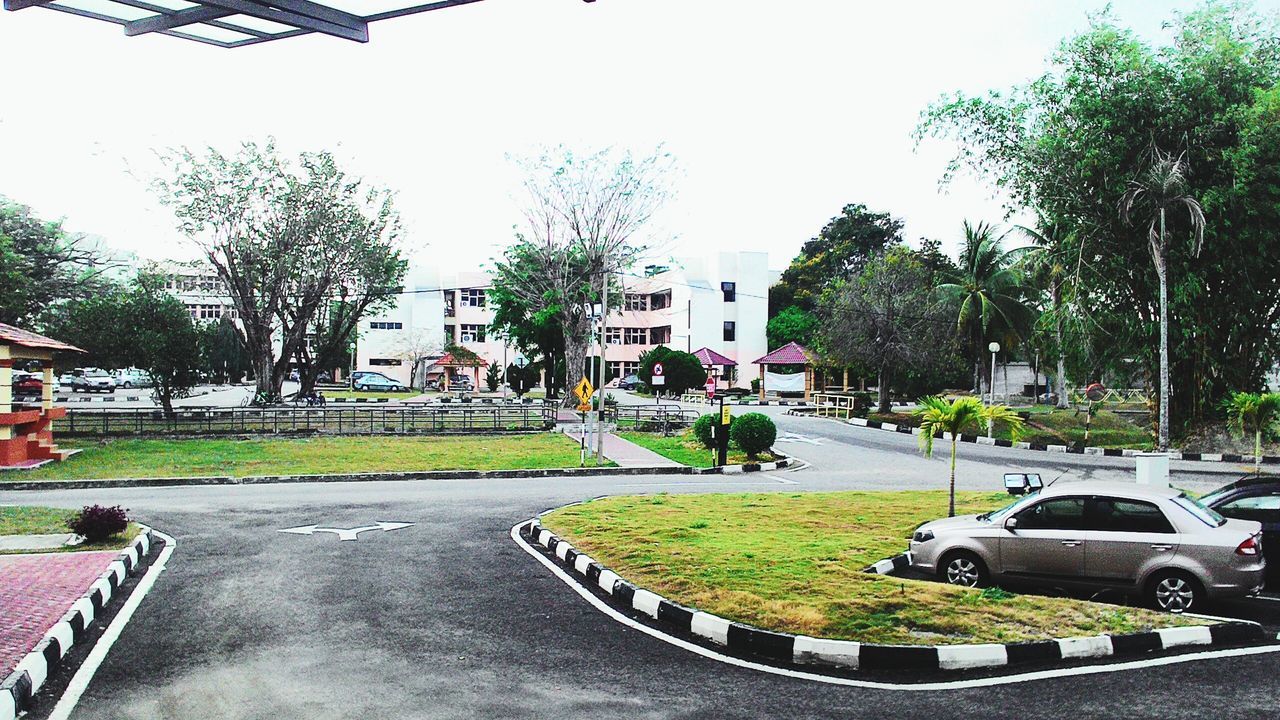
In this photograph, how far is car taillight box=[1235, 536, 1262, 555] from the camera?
861 cm

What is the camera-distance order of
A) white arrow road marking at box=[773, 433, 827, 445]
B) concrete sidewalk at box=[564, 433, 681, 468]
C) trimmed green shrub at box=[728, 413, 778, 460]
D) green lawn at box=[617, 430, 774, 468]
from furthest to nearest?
white arrow road marking at box=[773, 433, 827, 445] < trimmed green shrub at box=[728, 413, 778, 460] < green lawn at box=[617, 430, 774, 468] < concrete sidewalk at box=[564, 433, 681, 468]

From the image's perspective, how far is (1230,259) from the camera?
26.8 metres

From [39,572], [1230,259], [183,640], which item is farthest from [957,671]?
[1230,259]

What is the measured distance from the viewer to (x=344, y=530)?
1379 cm

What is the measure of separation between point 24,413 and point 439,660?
65.9 ft

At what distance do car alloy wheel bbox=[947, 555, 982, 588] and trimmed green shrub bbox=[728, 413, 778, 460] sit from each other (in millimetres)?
15472

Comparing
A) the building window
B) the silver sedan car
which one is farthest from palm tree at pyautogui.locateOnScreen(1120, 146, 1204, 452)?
the building window

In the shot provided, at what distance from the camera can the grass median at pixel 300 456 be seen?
21.9 metres

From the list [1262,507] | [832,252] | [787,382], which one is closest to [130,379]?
[787,382]

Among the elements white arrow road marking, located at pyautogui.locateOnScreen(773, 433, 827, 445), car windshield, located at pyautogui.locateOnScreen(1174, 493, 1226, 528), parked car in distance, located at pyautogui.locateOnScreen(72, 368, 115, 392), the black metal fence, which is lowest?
white arrow road marking, located at pyautogui.locateOnScreen(773, 433, 827, 445)

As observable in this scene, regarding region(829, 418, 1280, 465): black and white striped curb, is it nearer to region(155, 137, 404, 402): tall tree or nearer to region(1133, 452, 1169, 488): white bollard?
region(1133, 452, 1169, 488): white bollard

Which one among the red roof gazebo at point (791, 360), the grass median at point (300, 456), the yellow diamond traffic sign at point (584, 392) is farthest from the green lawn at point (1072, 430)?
the grass median at point (300, 456)

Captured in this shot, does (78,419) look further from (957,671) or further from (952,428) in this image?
(957,671)

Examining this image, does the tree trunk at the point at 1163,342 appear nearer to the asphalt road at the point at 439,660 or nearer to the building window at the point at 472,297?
the asphalt road at the point at 439,660
